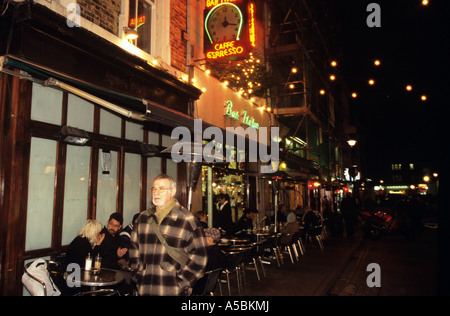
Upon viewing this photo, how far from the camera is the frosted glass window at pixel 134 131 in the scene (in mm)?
7642

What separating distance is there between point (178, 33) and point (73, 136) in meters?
5.26

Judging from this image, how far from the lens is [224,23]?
1015 cm

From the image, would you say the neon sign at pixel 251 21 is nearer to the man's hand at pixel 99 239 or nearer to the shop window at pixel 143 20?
the shop window at pixel 143 20

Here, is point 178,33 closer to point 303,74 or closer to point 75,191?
point 75,191

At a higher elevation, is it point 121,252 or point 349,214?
point 121,252

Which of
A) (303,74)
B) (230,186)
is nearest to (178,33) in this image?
(230,186)

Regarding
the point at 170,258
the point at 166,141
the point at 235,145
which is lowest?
the point at 170,258

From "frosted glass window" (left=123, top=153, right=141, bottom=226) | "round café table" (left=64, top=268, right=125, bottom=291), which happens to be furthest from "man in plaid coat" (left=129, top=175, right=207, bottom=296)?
"frosted glass window" (left=123, top=153, right=141, bottom=226)

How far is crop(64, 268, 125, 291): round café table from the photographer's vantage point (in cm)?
426

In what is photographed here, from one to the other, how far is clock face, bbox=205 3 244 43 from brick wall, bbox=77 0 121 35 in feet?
11.9

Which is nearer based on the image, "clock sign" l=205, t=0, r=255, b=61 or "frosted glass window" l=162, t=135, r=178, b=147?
"frosted glass window" l=162, t=135, r=178, b=147

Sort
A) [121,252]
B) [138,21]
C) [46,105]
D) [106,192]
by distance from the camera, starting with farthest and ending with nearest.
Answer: [138,21] < [106,192] < [121,252] < [46,105]

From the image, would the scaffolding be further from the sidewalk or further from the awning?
the awning
